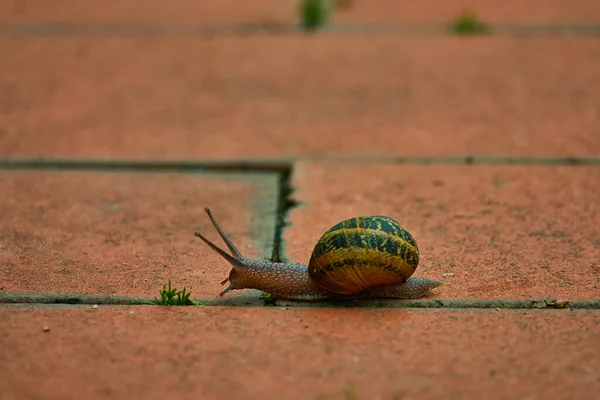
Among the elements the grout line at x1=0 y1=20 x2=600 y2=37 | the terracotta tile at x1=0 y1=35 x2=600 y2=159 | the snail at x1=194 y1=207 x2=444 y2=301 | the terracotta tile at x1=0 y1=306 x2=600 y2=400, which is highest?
the grout line at x1=0 y1=20 x2=600 y2=37

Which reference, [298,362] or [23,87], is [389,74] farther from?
[298,362]

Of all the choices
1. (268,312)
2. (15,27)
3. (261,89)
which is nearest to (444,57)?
(261,89)

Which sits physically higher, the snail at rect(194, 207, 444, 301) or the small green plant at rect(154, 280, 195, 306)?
the snail at rect(194, 207, 444, 301)

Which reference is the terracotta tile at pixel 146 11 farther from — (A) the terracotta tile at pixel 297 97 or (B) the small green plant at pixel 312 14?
(A) the terracotta tile at pixel 297 97

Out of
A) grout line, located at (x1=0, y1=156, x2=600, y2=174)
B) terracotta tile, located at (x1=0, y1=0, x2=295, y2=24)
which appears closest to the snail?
grout line, located at (x1=0, y1=156, x2=600, y2=174)

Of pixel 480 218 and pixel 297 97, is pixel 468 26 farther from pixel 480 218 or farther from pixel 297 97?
pixel 480 218

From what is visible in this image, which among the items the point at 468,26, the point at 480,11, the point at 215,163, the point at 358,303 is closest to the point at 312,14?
the point at 468,26

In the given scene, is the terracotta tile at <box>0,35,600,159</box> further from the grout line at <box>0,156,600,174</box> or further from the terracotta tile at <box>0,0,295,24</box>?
the terracotta tile at <box>0,0,295,24</box>
